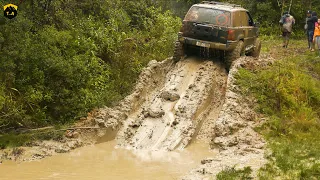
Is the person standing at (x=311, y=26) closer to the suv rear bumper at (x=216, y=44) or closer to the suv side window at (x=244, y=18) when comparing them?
the suv side window at (x=244, y=18)

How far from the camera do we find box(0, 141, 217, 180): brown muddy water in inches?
345

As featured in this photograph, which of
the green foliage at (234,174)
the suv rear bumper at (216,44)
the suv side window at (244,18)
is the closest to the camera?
the green foliage at (234,174)

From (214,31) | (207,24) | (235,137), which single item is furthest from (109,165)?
(207,24)

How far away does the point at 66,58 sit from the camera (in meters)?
12.2

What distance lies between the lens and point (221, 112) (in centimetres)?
1177

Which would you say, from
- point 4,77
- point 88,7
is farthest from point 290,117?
point 88,7

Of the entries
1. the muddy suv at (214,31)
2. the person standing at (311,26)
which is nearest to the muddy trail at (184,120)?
the muddy suv at (214,31)

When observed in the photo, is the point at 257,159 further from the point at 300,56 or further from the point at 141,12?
the point at 141,12

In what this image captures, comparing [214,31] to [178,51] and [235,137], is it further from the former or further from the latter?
[235,137]

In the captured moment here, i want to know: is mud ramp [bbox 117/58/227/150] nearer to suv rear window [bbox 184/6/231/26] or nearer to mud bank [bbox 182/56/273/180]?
mud bank [bbox 182/56/273/180]

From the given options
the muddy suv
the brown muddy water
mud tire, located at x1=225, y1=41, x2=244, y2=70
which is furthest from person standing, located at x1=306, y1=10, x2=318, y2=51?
the brown muddy water

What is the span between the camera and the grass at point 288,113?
8.75 metres

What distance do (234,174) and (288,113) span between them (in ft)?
13.7

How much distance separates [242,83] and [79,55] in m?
4.30
